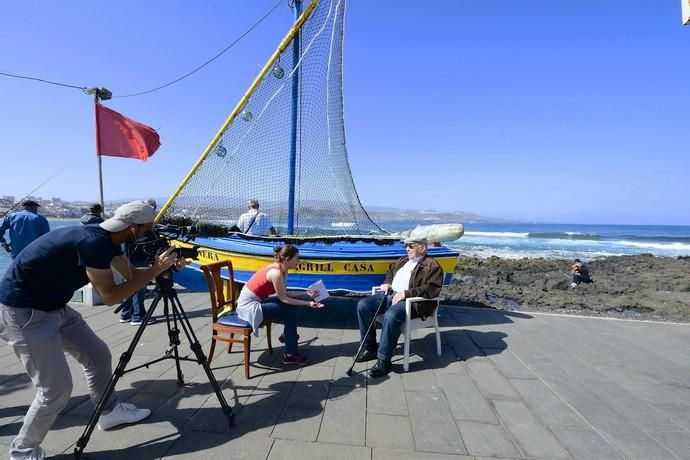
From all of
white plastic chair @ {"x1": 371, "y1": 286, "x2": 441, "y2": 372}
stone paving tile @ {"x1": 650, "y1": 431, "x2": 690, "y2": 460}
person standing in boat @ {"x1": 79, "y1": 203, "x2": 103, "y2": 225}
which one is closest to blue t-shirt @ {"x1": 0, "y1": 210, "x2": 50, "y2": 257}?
person standing in boat @ {"x1": 79, "y1": 203, "x2": 103, "y2": 225}

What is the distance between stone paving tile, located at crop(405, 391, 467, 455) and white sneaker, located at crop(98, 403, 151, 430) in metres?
2.01

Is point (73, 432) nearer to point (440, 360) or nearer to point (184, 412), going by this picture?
point (184, 412)

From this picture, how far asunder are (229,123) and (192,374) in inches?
138

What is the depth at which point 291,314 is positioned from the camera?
362 centimetres

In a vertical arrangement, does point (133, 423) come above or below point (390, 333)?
below

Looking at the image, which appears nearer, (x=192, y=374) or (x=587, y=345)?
(x=192, y=374)

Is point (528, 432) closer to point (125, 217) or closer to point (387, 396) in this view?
point (387, 396)

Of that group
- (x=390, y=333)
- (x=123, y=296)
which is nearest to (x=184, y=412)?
(x=123, y=296)

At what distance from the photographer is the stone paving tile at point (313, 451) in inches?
87.4

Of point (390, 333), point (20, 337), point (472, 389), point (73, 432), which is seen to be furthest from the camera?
point (390, 333)

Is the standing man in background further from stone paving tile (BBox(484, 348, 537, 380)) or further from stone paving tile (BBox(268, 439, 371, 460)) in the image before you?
stone paving tile (BBox(484, 348, 537, 380))

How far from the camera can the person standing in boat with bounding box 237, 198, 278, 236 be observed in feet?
18.9

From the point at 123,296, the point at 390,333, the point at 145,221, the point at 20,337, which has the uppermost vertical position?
the point at 145,221

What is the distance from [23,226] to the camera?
487 centimetres
